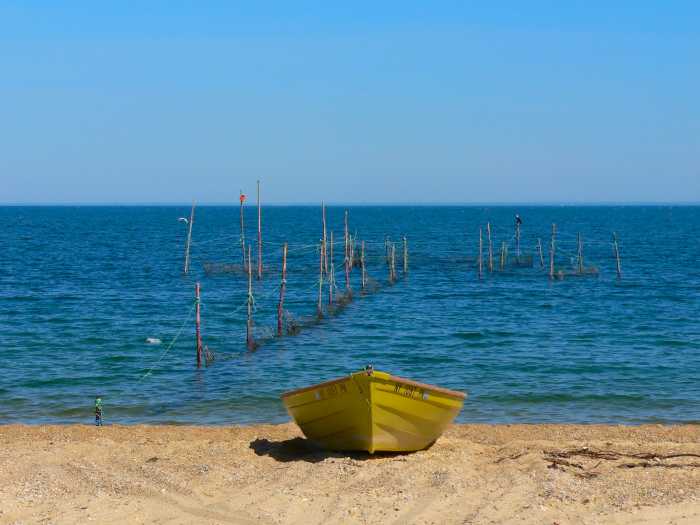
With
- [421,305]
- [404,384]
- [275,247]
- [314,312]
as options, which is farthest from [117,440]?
[275,247]

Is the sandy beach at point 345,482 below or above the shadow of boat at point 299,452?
above

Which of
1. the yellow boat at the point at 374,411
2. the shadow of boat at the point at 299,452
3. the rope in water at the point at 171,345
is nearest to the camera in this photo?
the yellow boat at the point at 374,411

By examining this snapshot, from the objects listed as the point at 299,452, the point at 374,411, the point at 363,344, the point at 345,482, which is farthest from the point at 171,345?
the point at 345,482

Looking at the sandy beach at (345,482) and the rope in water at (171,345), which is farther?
the rope in water at (171,345)

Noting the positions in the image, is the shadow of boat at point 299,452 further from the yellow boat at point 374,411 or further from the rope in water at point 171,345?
the rope in water at point 171,345

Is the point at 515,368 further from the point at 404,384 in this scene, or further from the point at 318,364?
the point at 404,384

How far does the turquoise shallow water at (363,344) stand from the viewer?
980 inches

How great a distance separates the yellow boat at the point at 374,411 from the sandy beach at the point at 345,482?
370 mm

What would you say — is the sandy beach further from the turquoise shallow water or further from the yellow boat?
the turquoise shallow water

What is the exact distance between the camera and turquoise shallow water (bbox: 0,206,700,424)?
24.9 meters

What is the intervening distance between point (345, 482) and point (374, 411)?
1626 mm

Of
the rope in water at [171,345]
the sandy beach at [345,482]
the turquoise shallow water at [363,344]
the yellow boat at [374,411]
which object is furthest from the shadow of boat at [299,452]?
the rope in water at [171,345]

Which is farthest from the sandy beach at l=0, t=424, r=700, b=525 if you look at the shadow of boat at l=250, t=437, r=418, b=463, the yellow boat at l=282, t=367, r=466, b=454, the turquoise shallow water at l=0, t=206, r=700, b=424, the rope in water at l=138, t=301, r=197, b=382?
the rope in water at l=138, t=301, r=197, b=382

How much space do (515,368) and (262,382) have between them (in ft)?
26.9
